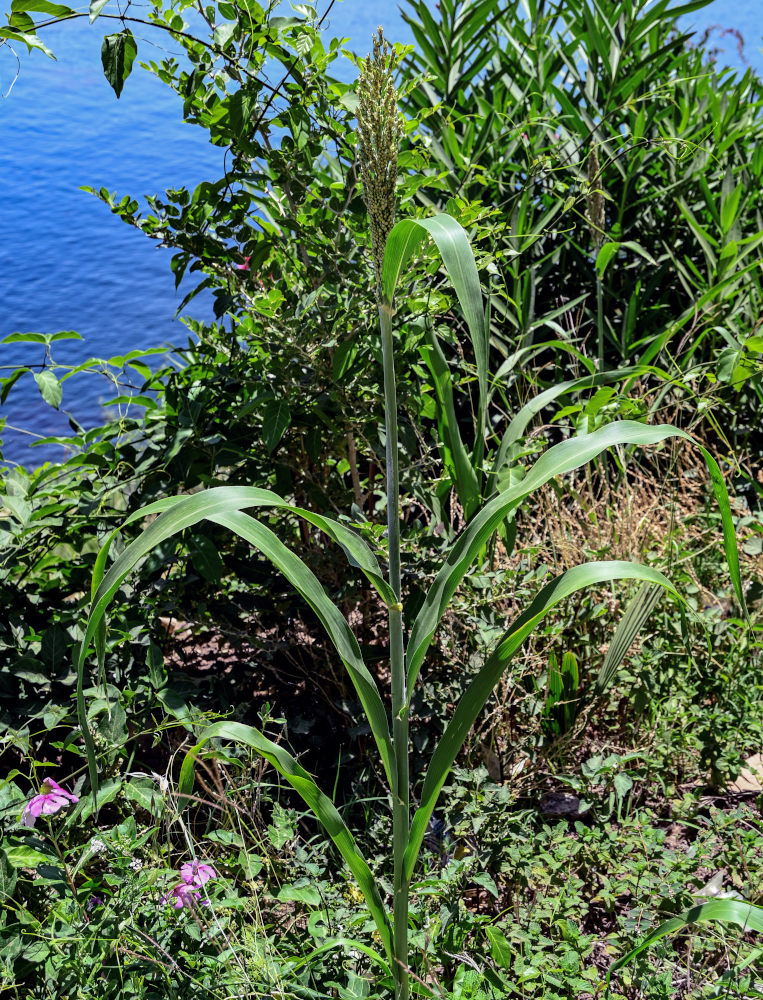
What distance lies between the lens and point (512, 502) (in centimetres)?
100

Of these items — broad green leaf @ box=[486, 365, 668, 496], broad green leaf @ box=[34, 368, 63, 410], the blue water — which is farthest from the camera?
the blue water

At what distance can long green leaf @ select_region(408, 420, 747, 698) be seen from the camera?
103 cm

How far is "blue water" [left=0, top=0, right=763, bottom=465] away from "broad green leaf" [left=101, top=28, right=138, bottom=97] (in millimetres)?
2355

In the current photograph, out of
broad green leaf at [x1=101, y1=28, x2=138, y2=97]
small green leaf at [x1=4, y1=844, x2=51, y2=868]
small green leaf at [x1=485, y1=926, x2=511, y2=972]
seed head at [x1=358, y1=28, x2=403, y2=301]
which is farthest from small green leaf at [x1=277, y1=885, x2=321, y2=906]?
broad green leaf at [x1=101, y1=28, x2=138, y2=97]

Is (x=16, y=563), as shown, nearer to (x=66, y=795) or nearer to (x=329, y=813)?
(x=66, y=795)

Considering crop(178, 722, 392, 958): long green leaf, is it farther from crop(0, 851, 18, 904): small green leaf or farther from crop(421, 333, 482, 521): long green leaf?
crop(421, 333, 482, 521): long green leaf

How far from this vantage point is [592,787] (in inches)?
71.4

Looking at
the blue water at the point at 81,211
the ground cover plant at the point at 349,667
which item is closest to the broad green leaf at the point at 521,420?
the ground cover plant at the point at 349,667

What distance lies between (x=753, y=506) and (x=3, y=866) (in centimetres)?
209

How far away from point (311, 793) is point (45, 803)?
0.51 metres

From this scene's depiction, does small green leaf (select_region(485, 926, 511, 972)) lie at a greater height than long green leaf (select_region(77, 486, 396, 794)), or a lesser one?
lesser

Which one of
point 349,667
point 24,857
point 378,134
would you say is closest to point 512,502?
point 349,667

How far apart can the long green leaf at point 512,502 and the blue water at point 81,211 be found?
2.84m

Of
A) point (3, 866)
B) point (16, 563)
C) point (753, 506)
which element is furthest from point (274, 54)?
point (753, 506)
